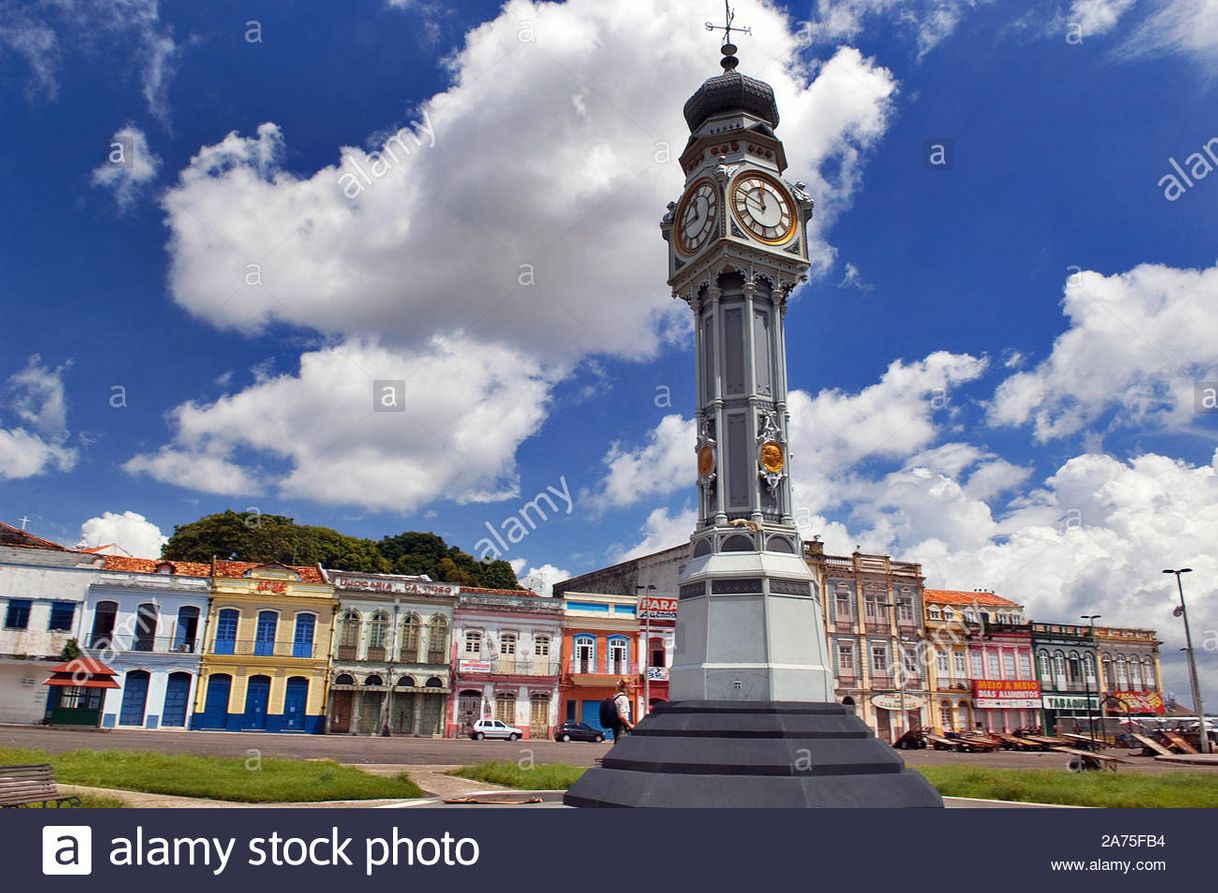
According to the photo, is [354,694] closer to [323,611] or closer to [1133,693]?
[323,611]

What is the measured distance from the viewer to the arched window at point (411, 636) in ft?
123

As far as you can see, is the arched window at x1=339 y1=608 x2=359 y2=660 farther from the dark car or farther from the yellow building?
the dark car

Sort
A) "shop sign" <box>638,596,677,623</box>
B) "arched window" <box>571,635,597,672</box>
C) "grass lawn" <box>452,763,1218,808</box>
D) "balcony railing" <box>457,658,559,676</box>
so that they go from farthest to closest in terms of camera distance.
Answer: "shop sign" <box>638,596,677,623</box>, "arched window" <box>571,635,597,672</box>, "balcony railing" <box>457,658,559,676</box>, "grass lawn" <box>452,763,1218,808</box>

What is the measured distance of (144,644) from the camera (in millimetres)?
34000

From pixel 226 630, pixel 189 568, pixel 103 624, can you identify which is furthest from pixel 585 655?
pixel 103 624

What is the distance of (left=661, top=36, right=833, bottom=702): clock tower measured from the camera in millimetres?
11836

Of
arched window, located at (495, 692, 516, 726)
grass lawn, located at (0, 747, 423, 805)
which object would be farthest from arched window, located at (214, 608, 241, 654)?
grass lawn, located at (0, 747, 423, 805)

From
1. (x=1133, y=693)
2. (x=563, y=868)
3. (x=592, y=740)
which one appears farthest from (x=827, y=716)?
(x=1133, y=693)

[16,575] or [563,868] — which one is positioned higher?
[16,575]

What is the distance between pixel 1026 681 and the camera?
47406 mm

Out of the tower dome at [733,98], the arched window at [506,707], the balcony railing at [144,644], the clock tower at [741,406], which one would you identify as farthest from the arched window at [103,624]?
the tower dome at [733,98]

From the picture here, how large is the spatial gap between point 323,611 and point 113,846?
31.4 meters

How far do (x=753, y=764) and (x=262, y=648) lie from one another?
101 ft

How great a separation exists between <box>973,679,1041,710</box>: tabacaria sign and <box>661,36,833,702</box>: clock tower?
3760 cm
